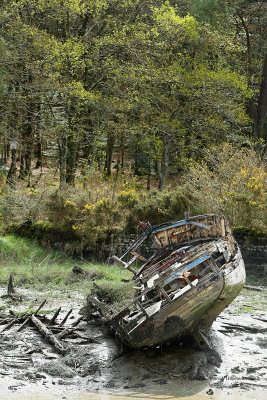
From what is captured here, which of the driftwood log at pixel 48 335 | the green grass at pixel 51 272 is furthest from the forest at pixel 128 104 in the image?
the driftwood log at pixel 48 335

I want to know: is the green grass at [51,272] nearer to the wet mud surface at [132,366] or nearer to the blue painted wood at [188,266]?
the wet mud surface at [132,366]

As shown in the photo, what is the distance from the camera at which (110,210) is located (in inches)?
896

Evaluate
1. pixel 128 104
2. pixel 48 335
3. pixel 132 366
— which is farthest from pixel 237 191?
pixel 132 366

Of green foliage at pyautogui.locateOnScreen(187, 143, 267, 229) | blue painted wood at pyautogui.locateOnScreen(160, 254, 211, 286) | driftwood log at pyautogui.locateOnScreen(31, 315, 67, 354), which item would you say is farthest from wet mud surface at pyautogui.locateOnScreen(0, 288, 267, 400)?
green foliage at pyautogui.locateOnScreen(187, 143, 267, 229)

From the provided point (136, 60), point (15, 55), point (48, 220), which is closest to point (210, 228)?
point (48, 220)

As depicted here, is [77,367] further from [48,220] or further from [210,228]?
[48,220]

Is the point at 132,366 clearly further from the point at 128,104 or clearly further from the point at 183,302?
the point at 128,104

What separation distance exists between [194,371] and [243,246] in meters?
10.6

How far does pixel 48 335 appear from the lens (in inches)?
475

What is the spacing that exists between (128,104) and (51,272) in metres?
10.9

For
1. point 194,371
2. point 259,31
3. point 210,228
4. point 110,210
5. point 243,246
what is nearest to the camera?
point 194,371

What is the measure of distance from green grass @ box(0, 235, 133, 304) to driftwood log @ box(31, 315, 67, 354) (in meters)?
2.57

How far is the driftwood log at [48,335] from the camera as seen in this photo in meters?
11.4

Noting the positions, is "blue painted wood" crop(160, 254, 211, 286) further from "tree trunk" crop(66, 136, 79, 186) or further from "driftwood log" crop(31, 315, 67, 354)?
"tree trunk" crop(66, 136, 79, 186)
